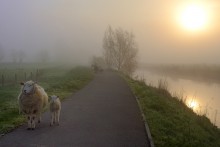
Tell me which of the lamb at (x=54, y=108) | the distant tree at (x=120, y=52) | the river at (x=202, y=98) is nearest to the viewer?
the lamb at (x=54, y=108)

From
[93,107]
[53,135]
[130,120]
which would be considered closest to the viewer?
[53,135]

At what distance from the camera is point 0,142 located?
32.3 feet

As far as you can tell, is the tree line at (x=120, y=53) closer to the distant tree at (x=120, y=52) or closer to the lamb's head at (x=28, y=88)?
the distant tree at (x=120, y=52)

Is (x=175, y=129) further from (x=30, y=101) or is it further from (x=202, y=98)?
(x=202, y=98)

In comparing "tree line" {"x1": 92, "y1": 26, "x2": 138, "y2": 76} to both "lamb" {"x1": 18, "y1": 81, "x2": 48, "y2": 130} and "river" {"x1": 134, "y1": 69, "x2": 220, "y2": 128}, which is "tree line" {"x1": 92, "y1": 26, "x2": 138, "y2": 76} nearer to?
"river" {"x1": 134, "y1": 69, "x2": 220, "y2": 128}

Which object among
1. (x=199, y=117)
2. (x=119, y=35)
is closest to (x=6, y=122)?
(x=199, y=117)

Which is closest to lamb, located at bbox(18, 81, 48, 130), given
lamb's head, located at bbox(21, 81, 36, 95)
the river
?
lamb's head, located at bbox(21, 81, 36, 95)

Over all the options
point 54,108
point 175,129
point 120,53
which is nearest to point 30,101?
point 54,108

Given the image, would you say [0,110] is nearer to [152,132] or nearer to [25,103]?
[25,103]

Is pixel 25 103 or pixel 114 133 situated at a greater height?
pixel 25 103

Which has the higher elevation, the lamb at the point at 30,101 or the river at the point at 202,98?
the lamb at the point at 30,101

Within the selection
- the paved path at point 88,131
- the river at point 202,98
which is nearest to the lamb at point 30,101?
the paved path at point 88,131

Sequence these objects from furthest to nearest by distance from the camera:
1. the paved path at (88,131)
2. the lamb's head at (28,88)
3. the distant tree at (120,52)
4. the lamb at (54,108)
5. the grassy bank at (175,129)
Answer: the distant tree at (120,52)
the lamb at (54,108)
the lamb's head at (28,88)
the grassy bank at (175,129)
the paved path at (88,131)

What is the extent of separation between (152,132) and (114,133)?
1571 millimetres
